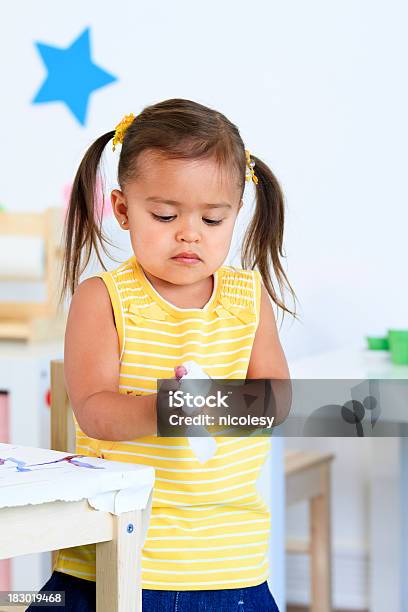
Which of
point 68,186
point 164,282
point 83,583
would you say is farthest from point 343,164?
point 83,583

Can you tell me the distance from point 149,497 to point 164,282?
242mm

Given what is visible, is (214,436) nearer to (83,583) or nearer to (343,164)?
(83,583)

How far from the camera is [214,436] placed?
965mm

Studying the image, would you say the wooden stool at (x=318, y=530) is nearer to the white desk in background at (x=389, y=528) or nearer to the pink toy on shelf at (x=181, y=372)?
the white desk in background at (x=389, y=528)

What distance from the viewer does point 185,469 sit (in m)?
0.96

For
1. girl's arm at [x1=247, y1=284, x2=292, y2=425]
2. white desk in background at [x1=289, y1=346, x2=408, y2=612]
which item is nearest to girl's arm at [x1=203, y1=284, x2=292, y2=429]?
girl's arm at [x1=247, y1=284, x2=292, y2=425]

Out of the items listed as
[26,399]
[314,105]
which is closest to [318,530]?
[26,399]

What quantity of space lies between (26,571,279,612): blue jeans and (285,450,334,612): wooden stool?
3.21 feet

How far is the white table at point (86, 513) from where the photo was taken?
0.77 metres

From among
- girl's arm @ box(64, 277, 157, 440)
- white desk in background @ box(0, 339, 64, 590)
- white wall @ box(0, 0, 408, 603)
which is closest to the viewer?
girl's arm @ box(64, 277, 157, 440)

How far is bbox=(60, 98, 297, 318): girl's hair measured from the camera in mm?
942

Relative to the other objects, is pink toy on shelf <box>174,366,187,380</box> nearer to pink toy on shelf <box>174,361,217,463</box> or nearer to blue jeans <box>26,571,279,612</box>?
pink toy on shelf <box>174,361,217,463</box>

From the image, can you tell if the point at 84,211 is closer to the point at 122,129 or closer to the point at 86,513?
the point at 122,129

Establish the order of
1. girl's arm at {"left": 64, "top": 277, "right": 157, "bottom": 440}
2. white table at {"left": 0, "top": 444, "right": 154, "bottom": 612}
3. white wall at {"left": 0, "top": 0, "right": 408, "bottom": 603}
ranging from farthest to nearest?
white wall at {"left": 0, "top": 0, "right": 408, "bottom": 603} < girl's arm at {"left": 64, "top": 277, "right": 157, "bottom": 440} < white table at {"left": 0, "top": 444, "right": 154, "bottom": 612}
